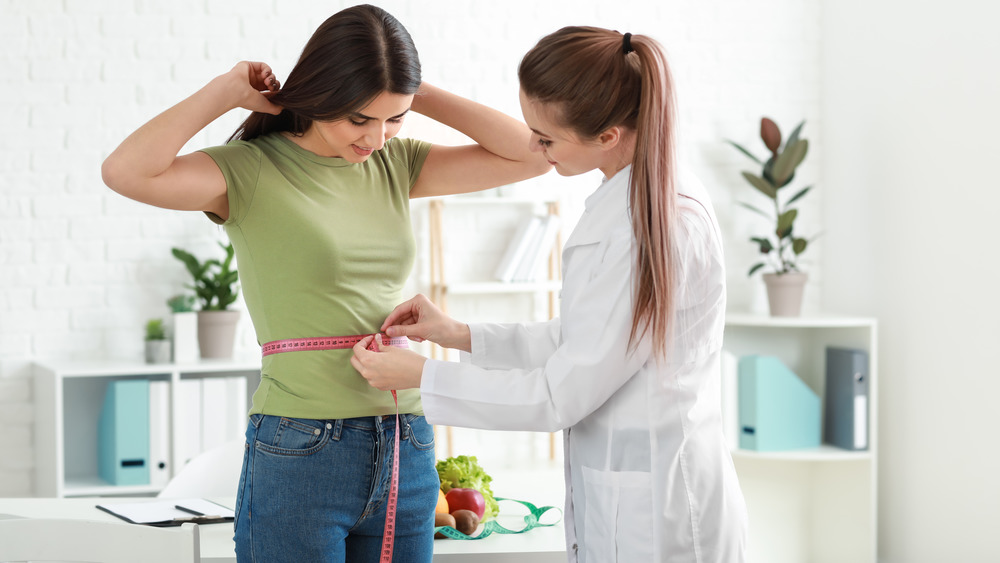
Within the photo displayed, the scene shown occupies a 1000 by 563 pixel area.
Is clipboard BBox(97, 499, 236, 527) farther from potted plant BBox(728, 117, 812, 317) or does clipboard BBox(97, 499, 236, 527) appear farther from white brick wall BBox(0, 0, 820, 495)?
potted plant BBox(728, 117, 812, 317)

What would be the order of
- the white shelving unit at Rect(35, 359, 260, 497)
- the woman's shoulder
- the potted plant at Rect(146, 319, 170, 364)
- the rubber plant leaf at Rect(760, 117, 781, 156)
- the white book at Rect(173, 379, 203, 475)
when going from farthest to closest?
the rubber plant leaf at Rect(760, 117, 781, 156) → the potted plant at Rect(146, 319, 170, 364) → the white book at Rect(173, 379, 203, 475) → the white shelving unit at Rect(35, 359, 260, 497) → the woman's shoulder

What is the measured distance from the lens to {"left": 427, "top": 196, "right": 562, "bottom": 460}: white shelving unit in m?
4.12

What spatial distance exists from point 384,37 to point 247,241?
37cm

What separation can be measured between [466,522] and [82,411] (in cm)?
250

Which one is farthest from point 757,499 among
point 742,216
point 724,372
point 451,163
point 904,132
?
point 451,163

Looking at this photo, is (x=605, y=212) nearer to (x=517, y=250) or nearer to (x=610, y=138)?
(x=610, y=138)

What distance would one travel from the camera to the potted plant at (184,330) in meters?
3.71

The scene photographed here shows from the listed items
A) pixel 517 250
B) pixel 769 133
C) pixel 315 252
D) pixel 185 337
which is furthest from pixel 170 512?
pixel 769 133

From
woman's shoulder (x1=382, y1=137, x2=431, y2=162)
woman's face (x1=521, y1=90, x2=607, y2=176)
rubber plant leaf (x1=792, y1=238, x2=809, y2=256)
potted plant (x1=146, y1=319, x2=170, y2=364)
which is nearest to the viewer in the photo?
woman's face (x1=521, y1=90, x2=607, y2=176)

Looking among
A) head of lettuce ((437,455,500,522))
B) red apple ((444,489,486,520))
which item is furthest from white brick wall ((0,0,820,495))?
red apple ((444,489,486,520))

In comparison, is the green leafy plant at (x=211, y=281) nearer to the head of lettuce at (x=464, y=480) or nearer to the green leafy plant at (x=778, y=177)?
the head of lettuce at (x=464, y=480)

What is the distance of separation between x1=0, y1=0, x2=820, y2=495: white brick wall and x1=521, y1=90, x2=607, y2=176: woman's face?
253cm

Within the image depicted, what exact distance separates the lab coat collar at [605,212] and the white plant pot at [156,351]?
2.70 metres

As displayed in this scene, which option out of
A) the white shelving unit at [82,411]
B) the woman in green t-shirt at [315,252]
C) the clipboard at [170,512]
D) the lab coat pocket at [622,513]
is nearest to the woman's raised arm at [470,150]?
the woman in green t-shirt at [315,252]
